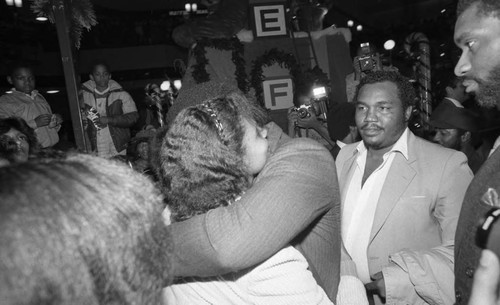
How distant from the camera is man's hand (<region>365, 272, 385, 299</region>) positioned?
206cm

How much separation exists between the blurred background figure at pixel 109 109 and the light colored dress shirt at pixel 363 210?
3648mm

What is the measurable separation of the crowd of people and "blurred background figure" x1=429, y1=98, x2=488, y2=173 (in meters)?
1.11

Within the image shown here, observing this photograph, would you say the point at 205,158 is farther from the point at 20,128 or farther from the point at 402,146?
the point at 20,128

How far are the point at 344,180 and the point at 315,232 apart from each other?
4.07ft

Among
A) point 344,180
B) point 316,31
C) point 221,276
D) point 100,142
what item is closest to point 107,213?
point 221,276

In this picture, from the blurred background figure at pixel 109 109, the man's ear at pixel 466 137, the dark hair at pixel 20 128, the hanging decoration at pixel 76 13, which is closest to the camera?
the dark hair at pixel 20 128

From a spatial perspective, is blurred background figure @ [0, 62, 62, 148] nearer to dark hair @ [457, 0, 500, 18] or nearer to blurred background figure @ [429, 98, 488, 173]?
blurred background figure @ [429, 98, 488, 173]

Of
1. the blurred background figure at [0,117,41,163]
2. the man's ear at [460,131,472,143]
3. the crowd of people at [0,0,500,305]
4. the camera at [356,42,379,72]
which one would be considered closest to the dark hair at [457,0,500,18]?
the crowd of people at [0,0,500,305]

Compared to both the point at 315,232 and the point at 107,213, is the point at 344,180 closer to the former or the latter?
the point at 315,232

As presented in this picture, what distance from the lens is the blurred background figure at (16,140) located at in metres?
2.81

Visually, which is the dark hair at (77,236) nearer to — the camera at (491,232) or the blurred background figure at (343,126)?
the camera at (491,232)

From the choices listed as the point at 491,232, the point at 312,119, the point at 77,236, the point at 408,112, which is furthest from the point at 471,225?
the point at 312,119

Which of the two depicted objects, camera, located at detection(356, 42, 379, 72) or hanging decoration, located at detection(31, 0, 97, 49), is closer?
hanging decoration, located at detection(31, 0, 97, 49)

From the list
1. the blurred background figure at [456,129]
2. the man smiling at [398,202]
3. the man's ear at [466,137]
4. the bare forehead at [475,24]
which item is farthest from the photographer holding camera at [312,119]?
the bare forehead at [475,24]
